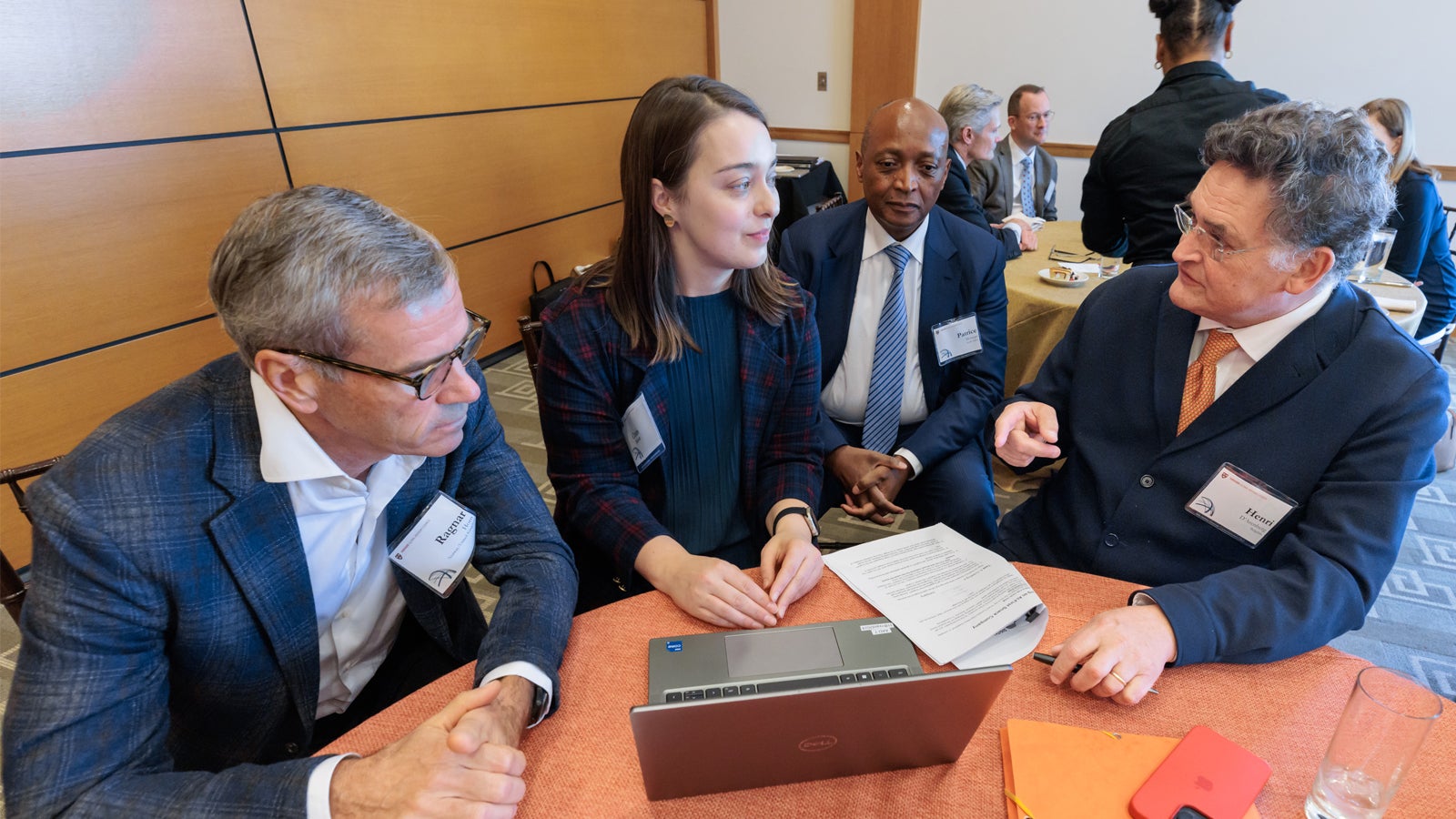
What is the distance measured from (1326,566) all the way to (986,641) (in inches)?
20.4

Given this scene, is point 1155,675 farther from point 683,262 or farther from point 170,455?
point 170,455

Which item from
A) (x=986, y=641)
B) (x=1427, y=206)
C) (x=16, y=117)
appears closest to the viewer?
(x=986, y=641)

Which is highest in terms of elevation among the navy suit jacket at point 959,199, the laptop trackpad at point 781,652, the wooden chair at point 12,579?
the navy suit jacket at point 959,199

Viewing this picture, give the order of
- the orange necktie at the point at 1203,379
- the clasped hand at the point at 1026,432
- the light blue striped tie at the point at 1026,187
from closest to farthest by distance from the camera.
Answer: the orange necktie at the point at 1203,379
the clasped hand at the point at 1026,432
the light blue striped tie at the point at 1026,187

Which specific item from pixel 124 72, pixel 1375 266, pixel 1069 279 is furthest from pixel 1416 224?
pixel 124 72

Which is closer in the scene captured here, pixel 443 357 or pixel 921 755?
pixel 921 755

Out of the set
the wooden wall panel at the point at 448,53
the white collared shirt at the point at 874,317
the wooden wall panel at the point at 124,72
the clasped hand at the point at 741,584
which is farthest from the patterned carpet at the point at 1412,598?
the wooden wall panel at the point at 448,53

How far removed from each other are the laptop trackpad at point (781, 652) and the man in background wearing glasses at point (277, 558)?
0.90 feet

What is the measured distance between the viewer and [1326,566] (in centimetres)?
106

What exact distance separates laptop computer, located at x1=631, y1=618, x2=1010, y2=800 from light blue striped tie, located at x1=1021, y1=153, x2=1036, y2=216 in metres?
4.33

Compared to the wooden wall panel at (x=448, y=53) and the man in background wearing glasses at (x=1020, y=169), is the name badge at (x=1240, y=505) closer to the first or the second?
the man in background wearing glasses at (x=1020, y=169)

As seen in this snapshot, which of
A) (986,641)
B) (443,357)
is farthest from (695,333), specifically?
(986,641)

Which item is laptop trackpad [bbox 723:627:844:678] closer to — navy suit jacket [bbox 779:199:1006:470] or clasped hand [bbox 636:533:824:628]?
clasped hand [bbox 636:533:824:628]

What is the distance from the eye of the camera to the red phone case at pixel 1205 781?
789mm
